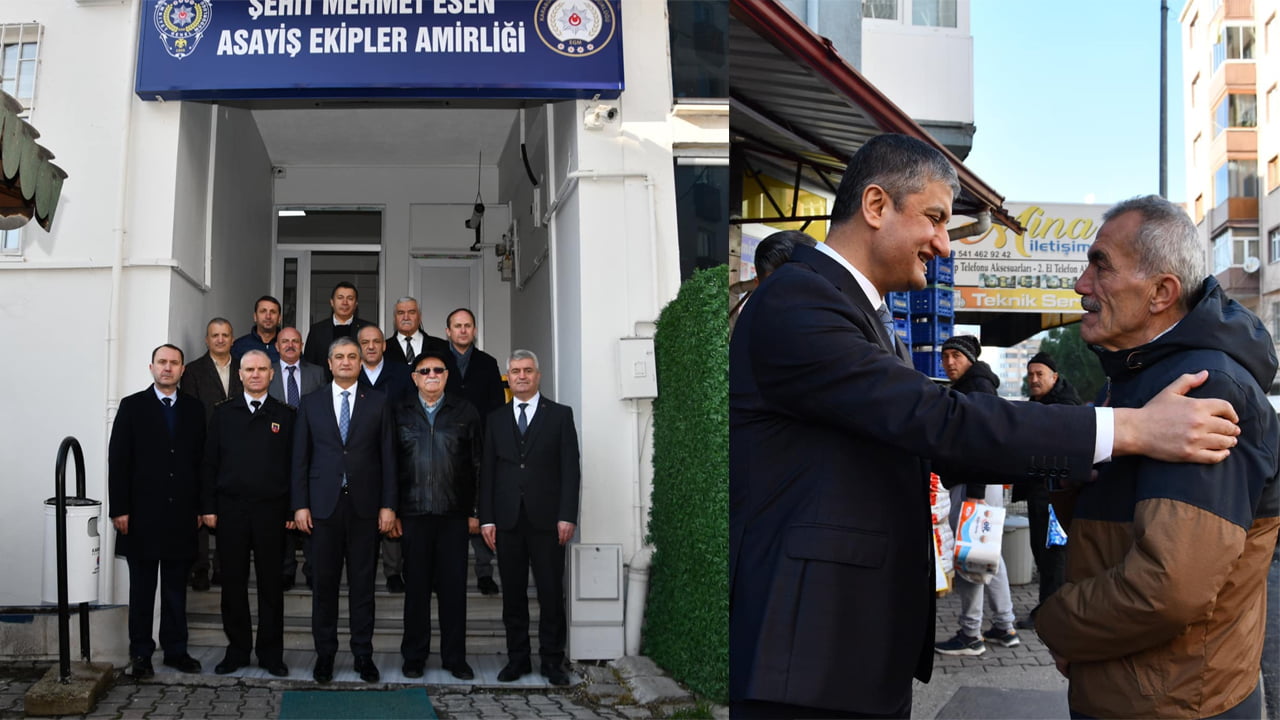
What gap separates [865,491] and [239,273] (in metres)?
1.11

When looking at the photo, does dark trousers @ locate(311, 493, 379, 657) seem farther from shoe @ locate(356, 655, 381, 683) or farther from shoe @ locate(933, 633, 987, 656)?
shoe @ locate(933, 633, 987, 656)

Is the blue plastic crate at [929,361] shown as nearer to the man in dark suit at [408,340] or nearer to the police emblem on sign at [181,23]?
the man in dark suit at [408,340]

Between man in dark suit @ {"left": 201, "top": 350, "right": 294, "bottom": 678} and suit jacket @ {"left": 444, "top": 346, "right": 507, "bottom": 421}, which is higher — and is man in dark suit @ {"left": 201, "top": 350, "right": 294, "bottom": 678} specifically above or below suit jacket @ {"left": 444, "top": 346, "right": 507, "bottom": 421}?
below

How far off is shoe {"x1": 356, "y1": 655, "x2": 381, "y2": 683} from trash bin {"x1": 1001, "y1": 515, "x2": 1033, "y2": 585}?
3842 mm

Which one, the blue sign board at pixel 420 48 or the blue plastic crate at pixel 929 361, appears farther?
the blue plastic crate at pixel 929 361

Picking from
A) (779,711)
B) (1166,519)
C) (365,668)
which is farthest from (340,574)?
(1166,519)

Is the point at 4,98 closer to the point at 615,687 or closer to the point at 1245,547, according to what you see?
the point at 615,687

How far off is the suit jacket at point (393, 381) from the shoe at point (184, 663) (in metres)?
0.51

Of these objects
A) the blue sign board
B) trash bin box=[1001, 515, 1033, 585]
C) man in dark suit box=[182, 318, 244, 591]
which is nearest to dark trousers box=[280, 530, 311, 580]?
man in dark suit box=[182, 318, 244, 591]

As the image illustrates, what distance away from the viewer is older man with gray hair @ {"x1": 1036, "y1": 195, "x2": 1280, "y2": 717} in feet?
3.42

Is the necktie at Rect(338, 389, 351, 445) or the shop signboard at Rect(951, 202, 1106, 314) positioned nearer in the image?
the necktie at Rect(338, 389, 351, 445)

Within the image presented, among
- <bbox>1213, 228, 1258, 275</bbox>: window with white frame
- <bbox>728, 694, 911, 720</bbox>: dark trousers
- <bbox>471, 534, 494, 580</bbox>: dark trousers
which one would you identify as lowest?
<bbox>728, 694, 911, 720</bbox>: dark trousers

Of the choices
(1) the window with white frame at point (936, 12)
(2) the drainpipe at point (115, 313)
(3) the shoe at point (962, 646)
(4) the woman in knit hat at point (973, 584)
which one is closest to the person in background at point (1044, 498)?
(4) the woman in knit hat at point (973, 584)

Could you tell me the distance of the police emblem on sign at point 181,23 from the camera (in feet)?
5.02
